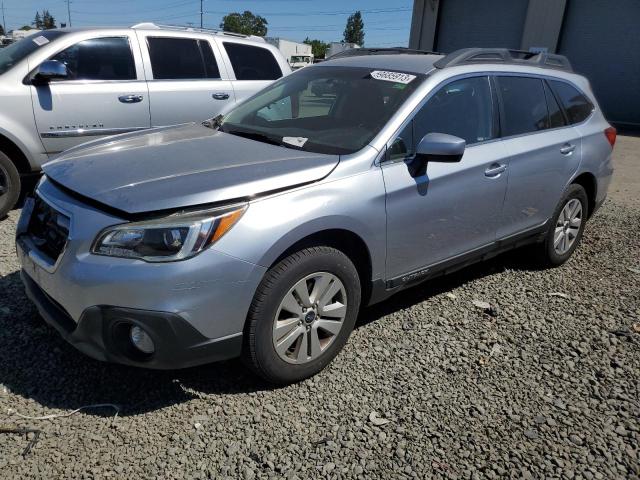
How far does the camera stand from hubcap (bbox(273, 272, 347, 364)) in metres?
2.75

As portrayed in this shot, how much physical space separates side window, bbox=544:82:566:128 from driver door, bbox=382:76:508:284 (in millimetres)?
843

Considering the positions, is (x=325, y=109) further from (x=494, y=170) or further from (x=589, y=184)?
(x=589, y=184)

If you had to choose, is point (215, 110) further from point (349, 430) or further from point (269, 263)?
point (349, 430)

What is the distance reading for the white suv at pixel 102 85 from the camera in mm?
5223

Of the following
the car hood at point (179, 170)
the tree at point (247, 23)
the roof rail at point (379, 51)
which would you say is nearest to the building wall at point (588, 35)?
the roof rail at point (379, 51)

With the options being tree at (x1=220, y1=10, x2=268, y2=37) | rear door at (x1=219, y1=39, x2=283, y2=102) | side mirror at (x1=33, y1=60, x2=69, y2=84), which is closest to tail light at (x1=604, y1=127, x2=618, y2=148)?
rear door at (x1=219, y1=39, x2=283, y2=102)

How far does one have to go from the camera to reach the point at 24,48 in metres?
5.54

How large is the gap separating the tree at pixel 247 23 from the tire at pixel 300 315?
359 ft

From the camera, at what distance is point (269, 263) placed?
2561 millimetres

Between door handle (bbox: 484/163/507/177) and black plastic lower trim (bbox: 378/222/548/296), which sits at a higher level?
door handle (bbox: 484/163/507/177)

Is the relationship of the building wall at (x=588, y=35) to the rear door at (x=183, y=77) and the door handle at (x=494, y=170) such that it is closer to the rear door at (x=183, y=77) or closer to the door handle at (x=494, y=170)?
the rear door at (x=183, y=77)

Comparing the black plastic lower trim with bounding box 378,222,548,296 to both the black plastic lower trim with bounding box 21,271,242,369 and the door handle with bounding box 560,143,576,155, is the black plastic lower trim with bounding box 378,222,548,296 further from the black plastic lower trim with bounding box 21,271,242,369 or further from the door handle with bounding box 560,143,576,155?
the black plastic lower trim with bounding box 21,271,242,369

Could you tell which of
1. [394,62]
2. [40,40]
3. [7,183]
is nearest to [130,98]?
[40,40]

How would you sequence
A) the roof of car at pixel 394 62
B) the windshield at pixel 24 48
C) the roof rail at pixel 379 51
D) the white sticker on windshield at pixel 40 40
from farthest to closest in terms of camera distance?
the white sticker on windshield at pixel 40 40 → the windshield at pixel 24 48 → the roof rail at pixel 379 51 → the roof of car at pixel 394 62
